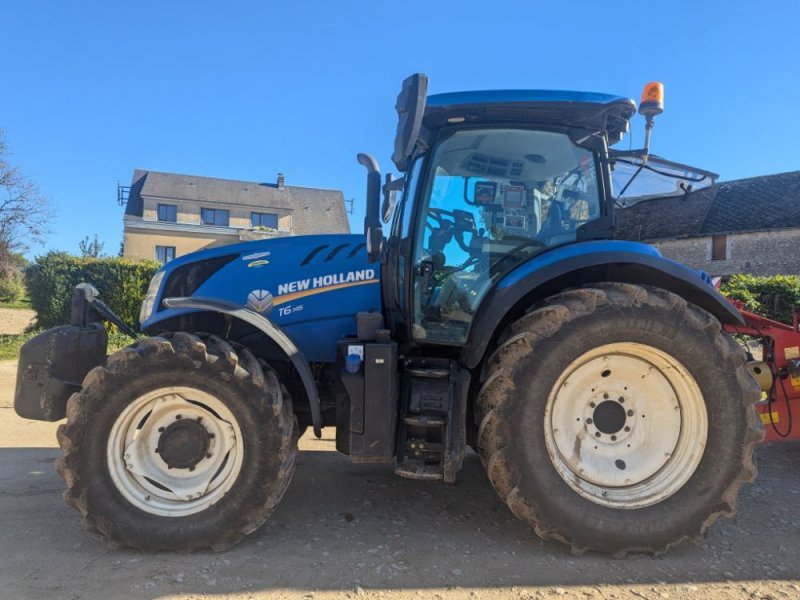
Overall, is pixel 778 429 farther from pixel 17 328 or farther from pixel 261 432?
pixel 17 328

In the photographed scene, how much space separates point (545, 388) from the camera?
2.80 metres

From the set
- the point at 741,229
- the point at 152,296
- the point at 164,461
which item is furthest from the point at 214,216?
the point at 164,461

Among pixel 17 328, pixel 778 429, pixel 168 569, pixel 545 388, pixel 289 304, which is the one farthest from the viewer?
pixel 17 328

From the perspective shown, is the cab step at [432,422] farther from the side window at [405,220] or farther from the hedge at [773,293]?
the hedge at [773,293]

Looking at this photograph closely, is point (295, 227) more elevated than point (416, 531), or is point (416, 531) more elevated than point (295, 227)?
point (295, 227)

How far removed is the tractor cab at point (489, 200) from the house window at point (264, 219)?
34.6m

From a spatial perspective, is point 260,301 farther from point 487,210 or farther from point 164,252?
point 164,252

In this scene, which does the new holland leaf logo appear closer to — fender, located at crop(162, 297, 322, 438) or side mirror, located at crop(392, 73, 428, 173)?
fender, located at crop(162, 297, 322, 438)

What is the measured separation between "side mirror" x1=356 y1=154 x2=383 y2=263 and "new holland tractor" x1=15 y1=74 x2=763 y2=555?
2 cm

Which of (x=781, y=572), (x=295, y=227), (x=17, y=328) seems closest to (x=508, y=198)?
(x=781, y=572)

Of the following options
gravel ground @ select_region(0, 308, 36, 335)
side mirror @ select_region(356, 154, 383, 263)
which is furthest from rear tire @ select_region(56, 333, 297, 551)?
→ gravel ground @ select_region(0, 308, 36, 335)

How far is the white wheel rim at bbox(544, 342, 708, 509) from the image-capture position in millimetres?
2881

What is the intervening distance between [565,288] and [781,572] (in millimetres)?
1759

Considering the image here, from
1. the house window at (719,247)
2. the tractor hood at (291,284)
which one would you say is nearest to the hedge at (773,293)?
the house window at (719,247)
